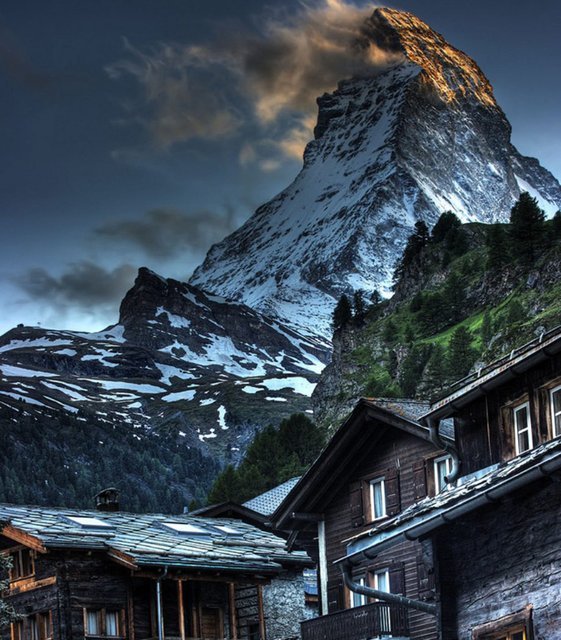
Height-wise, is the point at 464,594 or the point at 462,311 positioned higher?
the point at 462,311

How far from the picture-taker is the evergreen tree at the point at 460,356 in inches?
5394

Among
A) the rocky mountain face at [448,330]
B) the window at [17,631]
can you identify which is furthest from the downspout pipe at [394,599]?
the rocky mountain face at [448,330]

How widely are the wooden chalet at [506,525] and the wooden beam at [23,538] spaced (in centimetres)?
1787

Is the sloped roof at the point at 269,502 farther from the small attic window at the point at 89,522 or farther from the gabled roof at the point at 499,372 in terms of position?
the gabled roof at the point at 499,372

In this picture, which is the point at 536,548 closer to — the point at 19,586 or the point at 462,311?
the point at 19,586

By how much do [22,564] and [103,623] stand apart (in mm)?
3054

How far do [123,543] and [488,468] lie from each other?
19537mm

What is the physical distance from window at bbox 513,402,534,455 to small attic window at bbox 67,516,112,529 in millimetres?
22012

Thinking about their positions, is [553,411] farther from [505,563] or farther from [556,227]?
[556,227]

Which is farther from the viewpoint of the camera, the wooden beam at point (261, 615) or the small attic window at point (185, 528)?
the small attic window at point (185, 528)

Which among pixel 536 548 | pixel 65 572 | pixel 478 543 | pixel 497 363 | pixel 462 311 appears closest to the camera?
pixel 536 548

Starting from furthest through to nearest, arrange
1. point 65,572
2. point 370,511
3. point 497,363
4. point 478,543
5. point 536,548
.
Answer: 1. point 65,572
2. point 370,511
3. point 497,363
4. point 478,543
5. point 536,548

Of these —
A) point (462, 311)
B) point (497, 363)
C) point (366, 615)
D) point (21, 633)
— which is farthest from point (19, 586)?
point (462, 311)

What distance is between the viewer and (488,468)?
24203 mm
